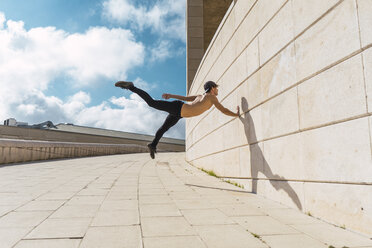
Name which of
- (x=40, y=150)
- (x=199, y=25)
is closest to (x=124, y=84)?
(x=40, y=150)

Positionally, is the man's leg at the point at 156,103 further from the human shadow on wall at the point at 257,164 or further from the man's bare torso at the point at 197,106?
the human shadow on wall at the point at 257,164

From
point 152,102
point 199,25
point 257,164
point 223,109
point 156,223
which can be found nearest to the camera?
point 156,223

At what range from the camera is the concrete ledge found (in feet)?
34.7

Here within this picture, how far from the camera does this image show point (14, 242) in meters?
2.29

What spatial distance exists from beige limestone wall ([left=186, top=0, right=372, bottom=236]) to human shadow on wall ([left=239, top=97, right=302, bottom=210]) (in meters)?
0.01

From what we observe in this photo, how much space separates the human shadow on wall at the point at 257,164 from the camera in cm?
387

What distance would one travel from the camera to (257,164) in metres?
4.93

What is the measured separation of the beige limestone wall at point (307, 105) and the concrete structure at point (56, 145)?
9172 mm

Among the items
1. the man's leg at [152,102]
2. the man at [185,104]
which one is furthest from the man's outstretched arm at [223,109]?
the man's leg at [152,102]

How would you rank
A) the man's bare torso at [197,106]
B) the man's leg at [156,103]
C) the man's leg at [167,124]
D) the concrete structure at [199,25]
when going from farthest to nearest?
the concrete structure at [199,25], the man's leg at [167,124], the man's leg at [156,103], the man's bare torso at [197,106]

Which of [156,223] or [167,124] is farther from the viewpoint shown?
[167,124]

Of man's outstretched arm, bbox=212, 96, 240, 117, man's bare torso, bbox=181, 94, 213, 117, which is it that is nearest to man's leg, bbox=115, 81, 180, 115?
man's bare torso, bbox=181, 94, 213, 117

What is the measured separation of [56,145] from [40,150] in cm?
143

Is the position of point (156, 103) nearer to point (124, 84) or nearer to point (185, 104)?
point (185, 104)
